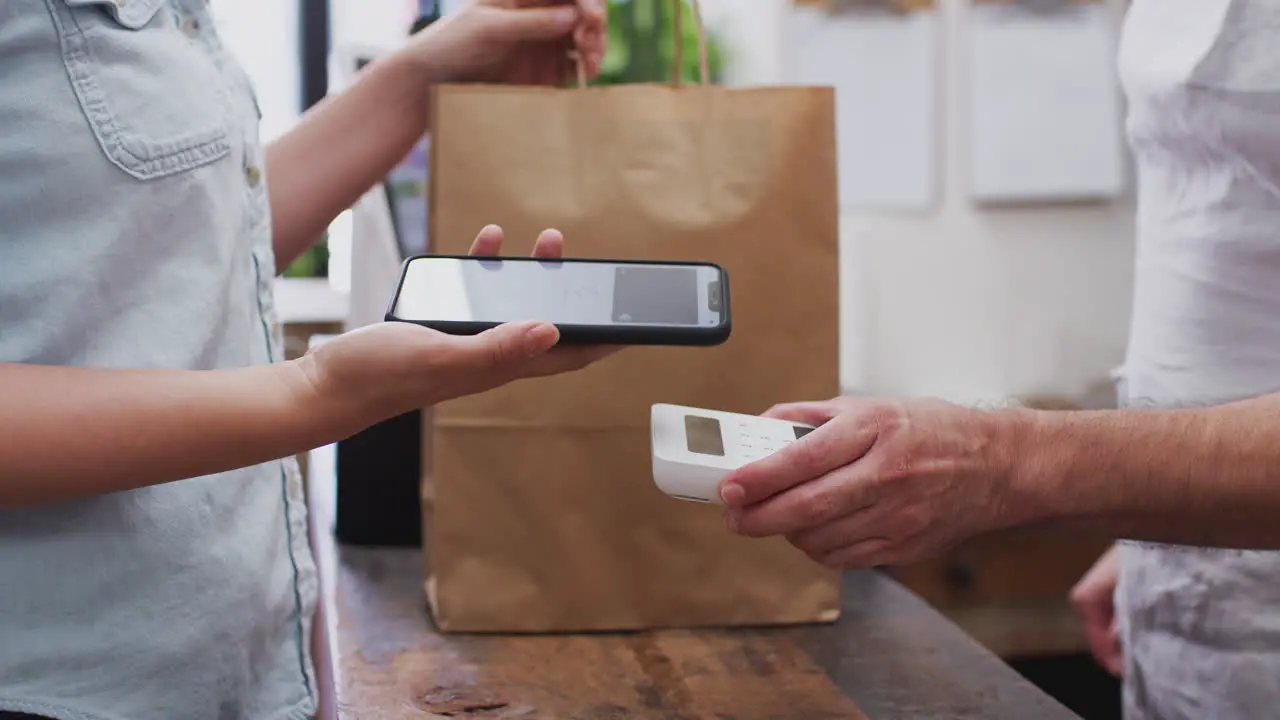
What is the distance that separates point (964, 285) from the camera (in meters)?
2.02

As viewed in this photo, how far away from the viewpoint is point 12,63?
0.49 metres

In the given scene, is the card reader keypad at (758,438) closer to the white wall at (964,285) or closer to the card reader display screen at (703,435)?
the card reader display screen at (703,435)

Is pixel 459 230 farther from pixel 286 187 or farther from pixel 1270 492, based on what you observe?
pixel 1270 492

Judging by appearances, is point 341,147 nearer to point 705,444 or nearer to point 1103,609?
point 705,444

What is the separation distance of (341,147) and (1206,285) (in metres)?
0.62

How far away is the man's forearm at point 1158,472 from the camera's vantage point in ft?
1.89

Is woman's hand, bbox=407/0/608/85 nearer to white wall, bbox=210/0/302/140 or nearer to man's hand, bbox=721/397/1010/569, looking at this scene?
man's hand, bbox=721/397/1010/569

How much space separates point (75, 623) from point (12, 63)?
0.85 feet

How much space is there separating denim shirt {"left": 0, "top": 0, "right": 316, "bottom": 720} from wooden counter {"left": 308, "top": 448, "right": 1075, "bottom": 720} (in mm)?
126

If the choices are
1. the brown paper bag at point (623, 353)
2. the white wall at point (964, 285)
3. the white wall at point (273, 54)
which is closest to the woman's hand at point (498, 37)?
the brown paper bag at point (623, 353)

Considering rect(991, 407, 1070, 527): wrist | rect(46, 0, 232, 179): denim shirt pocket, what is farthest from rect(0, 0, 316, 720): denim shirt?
rect(991, 407, 1070, 527): wrist

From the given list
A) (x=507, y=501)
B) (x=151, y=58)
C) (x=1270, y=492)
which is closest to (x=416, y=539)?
(x=507, y=501)

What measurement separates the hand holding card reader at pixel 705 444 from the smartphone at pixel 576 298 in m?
0.06

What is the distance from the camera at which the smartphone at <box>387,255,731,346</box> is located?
1.88 ft
